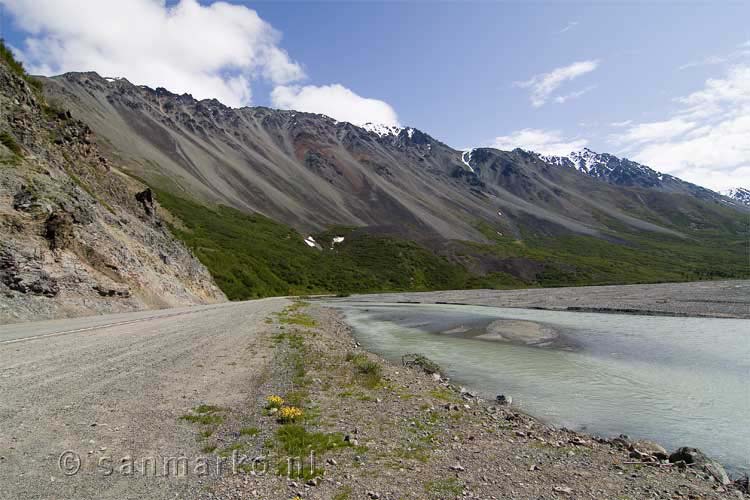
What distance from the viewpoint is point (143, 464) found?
8.83 m

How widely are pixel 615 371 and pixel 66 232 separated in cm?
4604

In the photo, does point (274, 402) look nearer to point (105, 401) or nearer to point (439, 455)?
point (105, 401)

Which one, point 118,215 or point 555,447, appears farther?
point 118,215

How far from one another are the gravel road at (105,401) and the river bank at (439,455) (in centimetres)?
180

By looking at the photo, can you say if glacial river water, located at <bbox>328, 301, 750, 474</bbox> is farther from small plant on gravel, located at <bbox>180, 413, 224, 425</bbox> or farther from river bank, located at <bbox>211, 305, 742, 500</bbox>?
small plant on gravel, located at <bbox>180, 413, 224, 425</bbox>

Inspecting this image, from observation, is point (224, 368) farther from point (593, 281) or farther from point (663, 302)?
point (593, 281)

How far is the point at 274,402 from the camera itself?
13789 millimetres

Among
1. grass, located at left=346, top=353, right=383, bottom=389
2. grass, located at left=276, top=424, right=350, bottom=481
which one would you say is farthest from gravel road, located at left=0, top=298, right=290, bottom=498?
grass, located at left=346, top=353, right=383, bottom=389

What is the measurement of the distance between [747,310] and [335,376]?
69947 mm

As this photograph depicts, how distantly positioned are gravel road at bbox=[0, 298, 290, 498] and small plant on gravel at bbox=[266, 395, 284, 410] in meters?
0.80

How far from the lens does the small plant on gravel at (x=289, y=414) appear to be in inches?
485

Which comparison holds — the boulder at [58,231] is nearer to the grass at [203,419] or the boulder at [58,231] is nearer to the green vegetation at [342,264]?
the grass at [203,419]

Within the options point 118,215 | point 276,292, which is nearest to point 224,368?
point 118,215

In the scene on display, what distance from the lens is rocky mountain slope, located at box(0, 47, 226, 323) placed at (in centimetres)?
3316
